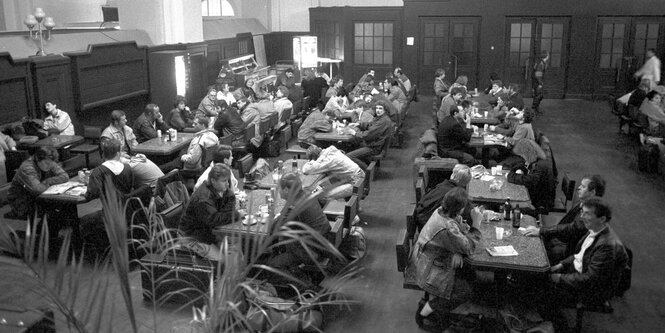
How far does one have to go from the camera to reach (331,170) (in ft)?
25.7

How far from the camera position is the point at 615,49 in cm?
1820

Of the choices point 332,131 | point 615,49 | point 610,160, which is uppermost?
point 615,49

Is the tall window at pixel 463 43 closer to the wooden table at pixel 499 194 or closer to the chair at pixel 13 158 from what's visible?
the wooden table at pixel 499 194

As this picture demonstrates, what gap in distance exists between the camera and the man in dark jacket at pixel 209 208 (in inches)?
233

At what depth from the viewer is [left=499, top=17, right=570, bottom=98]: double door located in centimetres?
1853

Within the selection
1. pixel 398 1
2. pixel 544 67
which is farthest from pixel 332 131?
pixel 398 1

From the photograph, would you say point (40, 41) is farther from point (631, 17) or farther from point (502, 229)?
point (631, 17)

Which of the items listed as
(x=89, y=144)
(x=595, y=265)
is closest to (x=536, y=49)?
(x=89, y=144)

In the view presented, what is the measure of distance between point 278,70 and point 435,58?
16.8 feet

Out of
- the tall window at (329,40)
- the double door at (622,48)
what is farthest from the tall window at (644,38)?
the tall window at (329,40)

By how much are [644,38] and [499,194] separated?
13601 mm

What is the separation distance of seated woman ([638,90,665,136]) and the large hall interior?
56 mm

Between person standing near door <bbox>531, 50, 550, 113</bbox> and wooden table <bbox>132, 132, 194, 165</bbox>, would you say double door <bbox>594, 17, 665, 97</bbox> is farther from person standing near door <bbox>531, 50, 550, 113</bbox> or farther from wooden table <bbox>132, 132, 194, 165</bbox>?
wooden table <bbox>132, 132, 194, 165</bbox>

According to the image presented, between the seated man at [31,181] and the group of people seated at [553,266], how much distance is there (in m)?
4.33
